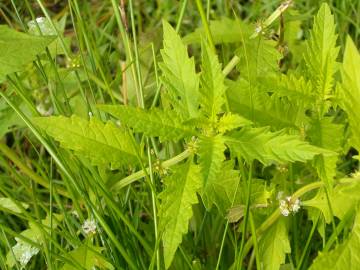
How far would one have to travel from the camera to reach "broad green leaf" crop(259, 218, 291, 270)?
0.91 metres

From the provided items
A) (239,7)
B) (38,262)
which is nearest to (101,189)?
(38,262)

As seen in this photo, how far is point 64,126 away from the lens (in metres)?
0.82

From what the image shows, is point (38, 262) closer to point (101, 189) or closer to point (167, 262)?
point (101, 189)

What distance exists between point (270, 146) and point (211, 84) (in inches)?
4.4

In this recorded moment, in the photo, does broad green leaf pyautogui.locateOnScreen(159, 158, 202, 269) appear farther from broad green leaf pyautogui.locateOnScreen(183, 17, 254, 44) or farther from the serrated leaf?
broad green leaf pyautogui.locateOnScreen(183, 17, 254, 44)

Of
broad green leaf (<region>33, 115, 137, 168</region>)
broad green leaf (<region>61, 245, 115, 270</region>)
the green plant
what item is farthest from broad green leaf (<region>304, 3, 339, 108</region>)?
broad green leaf (<region>61, 245, 115, 270</region>)

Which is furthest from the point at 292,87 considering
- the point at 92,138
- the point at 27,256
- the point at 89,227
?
the point at 27,256

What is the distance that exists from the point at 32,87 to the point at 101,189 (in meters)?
0.57

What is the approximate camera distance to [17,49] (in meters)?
0.82

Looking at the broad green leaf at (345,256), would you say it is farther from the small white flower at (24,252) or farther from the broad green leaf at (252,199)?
the small white flower at (24,252)

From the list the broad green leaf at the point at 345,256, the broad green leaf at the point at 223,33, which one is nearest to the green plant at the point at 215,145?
the broad green leaf at the point at 345,256

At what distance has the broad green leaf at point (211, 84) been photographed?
760 millimetres

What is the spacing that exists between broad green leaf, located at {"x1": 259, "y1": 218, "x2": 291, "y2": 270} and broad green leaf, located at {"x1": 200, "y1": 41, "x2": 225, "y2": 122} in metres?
0.23

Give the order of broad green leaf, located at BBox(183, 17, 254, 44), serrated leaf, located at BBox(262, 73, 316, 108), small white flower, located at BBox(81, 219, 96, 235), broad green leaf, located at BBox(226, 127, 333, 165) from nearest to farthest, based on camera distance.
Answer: broad green leaf, located at BBox(226, 127, 333, 165)
serrated leaf, located at BBox(262, 73, 316, 108)
small white flower, located at BBox(81, 219, 96, 235)
broad green leaf, located at BBox(183, 17, 254, 44)
